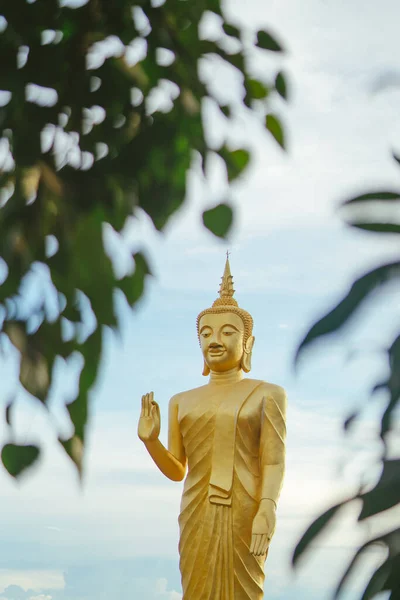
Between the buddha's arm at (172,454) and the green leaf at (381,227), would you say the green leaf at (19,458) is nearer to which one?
the green leaf at (381,227)

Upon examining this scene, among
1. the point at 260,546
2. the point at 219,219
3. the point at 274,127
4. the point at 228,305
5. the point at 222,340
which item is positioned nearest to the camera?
the point at 219,219

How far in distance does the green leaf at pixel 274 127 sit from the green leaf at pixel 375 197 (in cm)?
30

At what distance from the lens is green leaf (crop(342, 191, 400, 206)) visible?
3.88 feet

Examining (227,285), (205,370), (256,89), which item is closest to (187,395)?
(205,370)

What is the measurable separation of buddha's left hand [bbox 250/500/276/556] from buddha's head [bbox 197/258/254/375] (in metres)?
0.85

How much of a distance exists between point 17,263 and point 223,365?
377cm

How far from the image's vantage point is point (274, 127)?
149cm

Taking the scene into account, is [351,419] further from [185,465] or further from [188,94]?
[185,465]

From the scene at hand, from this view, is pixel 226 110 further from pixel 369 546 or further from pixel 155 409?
pixel 155 409

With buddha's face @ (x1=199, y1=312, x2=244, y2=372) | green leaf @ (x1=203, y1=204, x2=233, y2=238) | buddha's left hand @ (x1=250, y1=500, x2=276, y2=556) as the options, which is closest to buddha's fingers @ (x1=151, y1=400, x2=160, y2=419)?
buddha's face @ (x1=199, y1=312, x2=244, y2=372)

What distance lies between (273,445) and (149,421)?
2.08 ft

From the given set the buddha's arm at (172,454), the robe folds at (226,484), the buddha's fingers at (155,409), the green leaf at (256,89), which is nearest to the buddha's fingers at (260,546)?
the robe folds at (226,484)

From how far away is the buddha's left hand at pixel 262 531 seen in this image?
443cm

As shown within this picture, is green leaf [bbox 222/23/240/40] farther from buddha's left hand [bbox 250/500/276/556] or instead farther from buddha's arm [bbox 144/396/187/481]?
buddha's arm [bbox 144/396/187/481]
